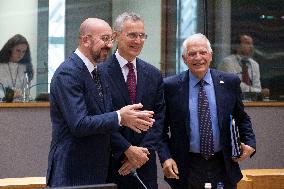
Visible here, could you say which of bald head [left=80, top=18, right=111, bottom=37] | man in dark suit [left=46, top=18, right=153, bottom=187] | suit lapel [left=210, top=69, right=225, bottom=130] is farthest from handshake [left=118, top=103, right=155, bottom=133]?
suit lapel [left=210, top=69, right=225, bottom=130]

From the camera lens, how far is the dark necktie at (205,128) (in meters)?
3.48

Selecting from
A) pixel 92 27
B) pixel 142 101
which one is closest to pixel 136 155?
pixel 142 101

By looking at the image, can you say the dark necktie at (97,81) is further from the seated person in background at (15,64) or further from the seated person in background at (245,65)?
the seated person in background at (245,65)

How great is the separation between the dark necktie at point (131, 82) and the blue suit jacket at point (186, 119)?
0.94ft

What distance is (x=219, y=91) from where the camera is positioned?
360 centimetres

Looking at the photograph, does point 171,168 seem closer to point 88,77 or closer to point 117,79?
point 117,79

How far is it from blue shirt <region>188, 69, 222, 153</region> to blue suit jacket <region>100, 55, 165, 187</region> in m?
0.17

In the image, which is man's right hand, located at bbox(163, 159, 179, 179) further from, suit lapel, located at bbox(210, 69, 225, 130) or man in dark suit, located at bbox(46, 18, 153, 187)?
man in dark suit, located at bbox(46, 18, 153, 187)

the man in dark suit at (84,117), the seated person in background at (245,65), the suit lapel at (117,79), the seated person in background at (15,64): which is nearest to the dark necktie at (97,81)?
the man in dark suit at (84,117)

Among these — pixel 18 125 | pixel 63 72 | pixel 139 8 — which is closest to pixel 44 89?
pixel 18 125

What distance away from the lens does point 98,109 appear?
2988 mm

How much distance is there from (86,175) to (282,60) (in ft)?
15.2

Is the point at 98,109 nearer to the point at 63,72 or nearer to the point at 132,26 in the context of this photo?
the point at 63,72

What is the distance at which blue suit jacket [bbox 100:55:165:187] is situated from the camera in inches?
130
